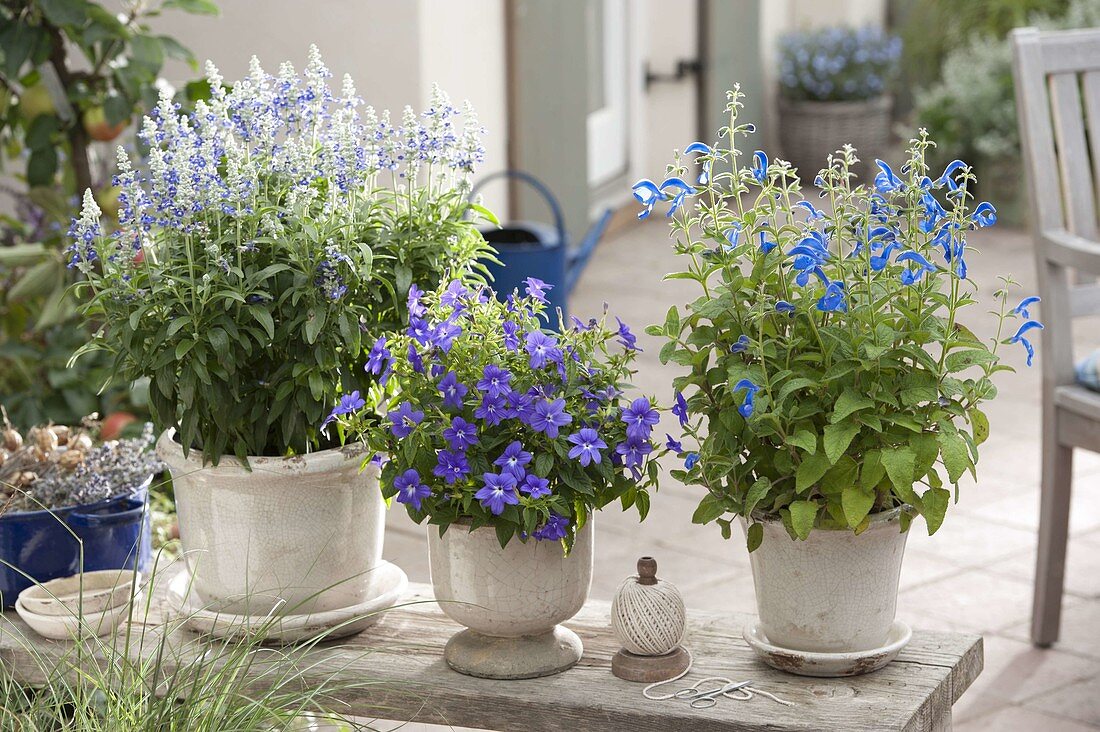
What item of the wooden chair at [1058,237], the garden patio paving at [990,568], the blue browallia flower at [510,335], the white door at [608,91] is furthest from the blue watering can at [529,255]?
the white door at [608,91]

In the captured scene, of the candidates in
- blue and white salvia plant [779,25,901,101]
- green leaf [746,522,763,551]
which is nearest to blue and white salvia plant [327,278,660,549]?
green leaf [746,522,763,551]

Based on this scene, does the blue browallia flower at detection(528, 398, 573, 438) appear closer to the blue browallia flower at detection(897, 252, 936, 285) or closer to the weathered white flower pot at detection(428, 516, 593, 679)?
the weathered white flower pot at detection(428, 516, 593, 679)

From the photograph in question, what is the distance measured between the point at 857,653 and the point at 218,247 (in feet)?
2.45

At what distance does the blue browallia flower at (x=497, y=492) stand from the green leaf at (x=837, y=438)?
292mm

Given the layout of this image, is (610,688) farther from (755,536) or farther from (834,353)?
(834,353)

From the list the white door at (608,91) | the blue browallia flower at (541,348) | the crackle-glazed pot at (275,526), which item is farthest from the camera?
the white door at (608,91)

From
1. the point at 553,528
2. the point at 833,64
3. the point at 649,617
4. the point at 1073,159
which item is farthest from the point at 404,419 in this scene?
the point at 833,64

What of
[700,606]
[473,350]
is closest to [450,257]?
[473,350]

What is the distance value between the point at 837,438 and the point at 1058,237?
1.29 m

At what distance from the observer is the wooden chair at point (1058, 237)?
2398mm

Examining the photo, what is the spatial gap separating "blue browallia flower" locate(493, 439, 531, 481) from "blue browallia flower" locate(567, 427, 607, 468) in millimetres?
46

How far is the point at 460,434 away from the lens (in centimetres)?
133

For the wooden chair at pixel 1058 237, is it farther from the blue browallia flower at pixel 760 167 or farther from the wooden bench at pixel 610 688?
the blue browallia flower at pixel 760 167

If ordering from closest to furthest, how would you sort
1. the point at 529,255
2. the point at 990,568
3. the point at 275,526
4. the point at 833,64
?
the point at 275,526 < the point at 990,568 < the point at 529,255 < the point at 833,64
